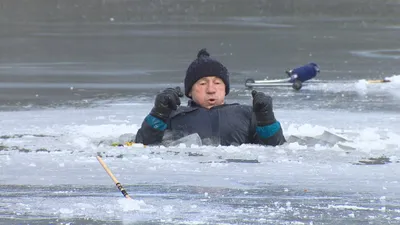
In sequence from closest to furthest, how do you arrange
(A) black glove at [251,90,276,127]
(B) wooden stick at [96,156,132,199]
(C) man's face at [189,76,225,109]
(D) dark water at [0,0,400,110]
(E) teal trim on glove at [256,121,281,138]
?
(B) wooden stick at [96,156,132,199] < (A) black glove at [251,90,276,127] < (E) teal trim on glove at [256,121,281,138] < (C) man's face at [189,76,225,109] < (D) dark water at [0,0,400,110]

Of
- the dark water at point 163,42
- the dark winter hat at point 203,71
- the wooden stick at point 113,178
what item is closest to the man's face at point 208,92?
the dark winter hat at point 203,71

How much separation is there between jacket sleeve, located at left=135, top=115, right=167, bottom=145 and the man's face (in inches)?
16.8

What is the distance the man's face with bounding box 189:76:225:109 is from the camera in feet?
29.1

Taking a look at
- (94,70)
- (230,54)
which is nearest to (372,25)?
(230,54)

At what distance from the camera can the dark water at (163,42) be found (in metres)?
15.0

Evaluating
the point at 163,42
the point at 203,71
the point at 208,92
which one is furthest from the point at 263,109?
the point at 163,42

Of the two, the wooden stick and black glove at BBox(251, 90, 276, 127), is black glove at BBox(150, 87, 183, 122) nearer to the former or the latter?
black glove at BBox(251, 90, 276, 127)

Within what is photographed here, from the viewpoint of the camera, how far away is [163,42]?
2134 centimetres

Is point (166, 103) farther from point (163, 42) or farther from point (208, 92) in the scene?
point (163, 42)

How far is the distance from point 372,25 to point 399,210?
21068mm

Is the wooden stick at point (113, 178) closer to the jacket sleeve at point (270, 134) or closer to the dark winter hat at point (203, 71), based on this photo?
the jacket sleeve at point (270, 134)

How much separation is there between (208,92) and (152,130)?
63cm

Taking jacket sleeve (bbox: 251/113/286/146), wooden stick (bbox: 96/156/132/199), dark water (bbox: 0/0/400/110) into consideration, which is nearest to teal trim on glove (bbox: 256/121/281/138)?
jacket sleeve (bbox: 251/113/286/146)

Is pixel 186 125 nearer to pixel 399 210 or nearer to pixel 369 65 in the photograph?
pixel 399 210
